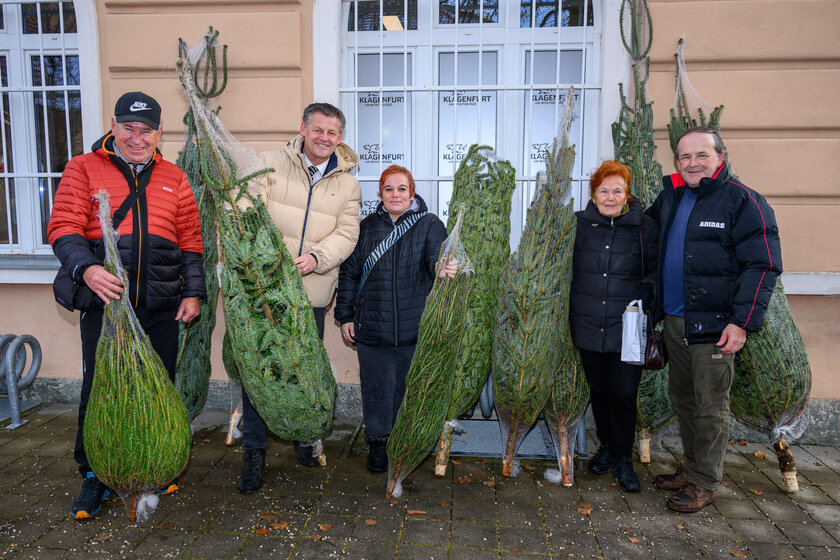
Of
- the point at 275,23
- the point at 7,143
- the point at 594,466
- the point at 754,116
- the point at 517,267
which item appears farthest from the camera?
the point at 7,143

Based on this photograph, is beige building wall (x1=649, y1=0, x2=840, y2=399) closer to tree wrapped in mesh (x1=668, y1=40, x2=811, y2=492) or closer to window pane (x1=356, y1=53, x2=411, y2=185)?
tree wrapped in mesh (x1=668, y1=40, x2=811, y2=492)

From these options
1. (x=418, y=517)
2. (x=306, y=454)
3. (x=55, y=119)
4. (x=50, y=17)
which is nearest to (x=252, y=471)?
(x=306, y=454)

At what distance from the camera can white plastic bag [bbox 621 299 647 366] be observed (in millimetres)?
2814

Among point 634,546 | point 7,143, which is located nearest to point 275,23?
point 7,143

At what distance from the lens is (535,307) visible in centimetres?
298

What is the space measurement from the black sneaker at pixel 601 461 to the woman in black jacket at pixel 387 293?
1241 millimetres

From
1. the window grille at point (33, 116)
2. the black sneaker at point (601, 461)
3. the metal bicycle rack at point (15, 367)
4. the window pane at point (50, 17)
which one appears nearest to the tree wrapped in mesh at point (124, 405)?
the metal bicycle rack at point (15, 367)

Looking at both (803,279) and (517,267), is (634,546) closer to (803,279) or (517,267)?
(517,267)

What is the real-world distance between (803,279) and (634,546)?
2413mm

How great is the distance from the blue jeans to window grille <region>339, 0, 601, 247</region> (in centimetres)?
144

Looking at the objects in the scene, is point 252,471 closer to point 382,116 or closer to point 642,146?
point 382,116

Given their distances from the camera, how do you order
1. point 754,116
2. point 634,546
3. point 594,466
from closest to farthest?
1. point 634,546
2. point 594,466
3. point 754,116

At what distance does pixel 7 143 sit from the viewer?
454 cm

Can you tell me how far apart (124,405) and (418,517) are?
60.1 inches
